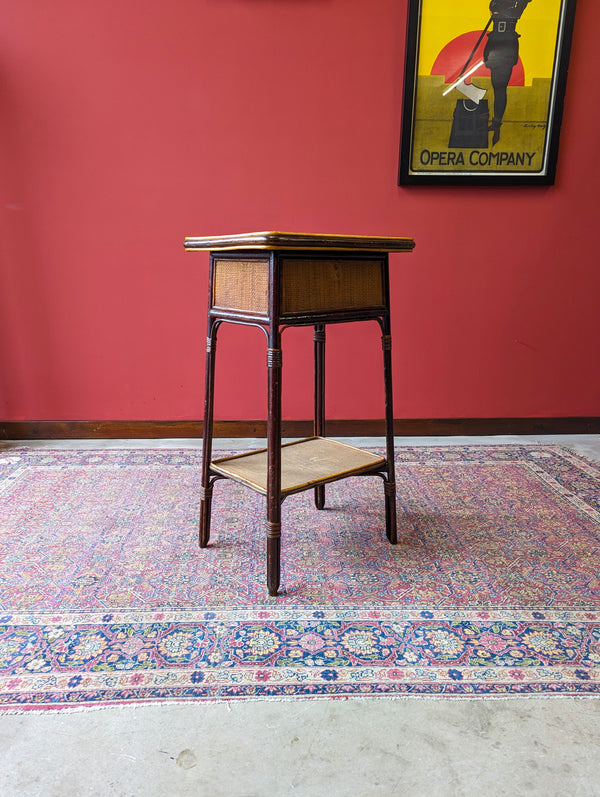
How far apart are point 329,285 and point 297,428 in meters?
1.59

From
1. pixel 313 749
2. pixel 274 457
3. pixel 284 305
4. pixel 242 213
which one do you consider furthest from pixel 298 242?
pixel 242 213

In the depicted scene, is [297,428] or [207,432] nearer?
[207,432]

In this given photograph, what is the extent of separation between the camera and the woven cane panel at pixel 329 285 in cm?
164

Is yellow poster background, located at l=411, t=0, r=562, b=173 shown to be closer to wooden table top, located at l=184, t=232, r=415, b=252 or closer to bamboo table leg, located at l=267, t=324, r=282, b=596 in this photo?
wooden table top, located at l=184, t=232, r=415, b=252

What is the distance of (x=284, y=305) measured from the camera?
163 centimetres

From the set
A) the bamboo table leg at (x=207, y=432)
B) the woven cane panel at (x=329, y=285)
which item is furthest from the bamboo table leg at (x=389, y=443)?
the bamboo table leg at (x=207, y=432)

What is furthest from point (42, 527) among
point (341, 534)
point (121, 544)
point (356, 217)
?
point (356, 217)

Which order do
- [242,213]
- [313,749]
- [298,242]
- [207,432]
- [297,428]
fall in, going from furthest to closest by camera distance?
[297,428] < [242,213] < [207,432] < [298,242] < [313,749]

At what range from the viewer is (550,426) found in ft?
10.8

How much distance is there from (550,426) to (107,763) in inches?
112

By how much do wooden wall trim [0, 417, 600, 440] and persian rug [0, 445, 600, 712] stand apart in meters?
0.50

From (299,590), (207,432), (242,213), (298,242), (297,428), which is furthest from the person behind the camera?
(297,428)

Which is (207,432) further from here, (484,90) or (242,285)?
(484,90)

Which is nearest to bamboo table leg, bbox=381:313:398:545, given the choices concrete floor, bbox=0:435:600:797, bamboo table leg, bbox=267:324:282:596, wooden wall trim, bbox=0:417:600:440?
bamboo table leg, bbox=267:324:282:596
